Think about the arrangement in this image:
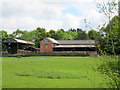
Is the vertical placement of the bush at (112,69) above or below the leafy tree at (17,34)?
below

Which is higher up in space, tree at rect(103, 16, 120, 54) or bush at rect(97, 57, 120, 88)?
tree at rect(103, 16, 120, 54)

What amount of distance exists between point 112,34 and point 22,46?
40532 mm

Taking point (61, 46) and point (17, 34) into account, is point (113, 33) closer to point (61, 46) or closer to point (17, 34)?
point (61, 46)

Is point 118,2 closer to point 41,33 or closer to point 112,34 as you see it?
point 112,34

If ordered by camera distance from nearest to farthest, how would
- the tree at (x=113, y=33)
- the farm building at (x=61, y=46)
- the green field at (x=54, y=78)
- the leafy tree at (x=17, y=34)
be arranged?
the tree at (x=113, y=33), the green field at (x=54, y=78), the farm building at (x=61, y=46), the leafy tree at (x=17, y=34)

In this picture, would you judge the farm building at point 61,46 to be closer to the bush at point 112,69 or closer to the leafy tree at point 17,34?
the leafy tree at point 17,34

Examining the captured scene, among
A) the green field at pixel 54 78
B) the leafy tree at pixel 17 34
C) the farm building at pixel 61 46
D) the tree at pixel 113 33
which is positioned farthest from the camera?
the leafy tree at pixel 17 34

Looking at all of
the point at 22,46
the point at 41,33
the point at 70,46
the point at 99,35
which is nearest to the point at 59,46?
the point at 70,46

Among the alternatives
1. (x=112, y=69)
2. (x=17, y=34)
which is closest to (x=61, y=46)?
(x=17, y=34)

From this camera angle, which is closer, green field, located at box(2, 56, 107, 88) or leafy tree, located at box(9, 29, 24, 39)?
green field, located at box(2, 56, 107, 88)

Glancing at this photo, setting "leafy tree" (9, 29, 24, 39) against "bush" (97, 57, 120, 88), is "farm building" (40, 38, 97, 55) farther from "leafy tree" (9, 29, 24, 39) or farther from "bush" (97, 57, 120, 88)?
"bush" (97, 57, 120, 88)

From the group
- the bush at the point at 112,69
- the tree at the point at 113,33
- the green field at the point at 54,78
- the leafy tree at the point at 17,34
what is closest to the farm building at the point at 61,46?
the leafy tree at the point at 17,34

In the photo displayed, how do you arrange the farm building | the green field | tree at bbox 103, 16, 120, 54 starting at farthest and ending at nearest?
the farm building, the green field, tree at bbox 103, 16, 120, 54

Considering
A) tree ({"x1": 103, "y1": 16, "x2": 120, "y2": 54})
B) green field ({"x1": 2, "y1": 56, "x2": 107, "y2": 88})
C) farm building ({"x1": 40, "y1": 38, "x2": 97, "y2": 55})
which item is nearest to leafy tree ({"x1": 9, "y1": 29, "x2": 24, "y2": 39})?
farm building ({"x1": 40, "y1": 38, "x2": 97, "y2": 55})
